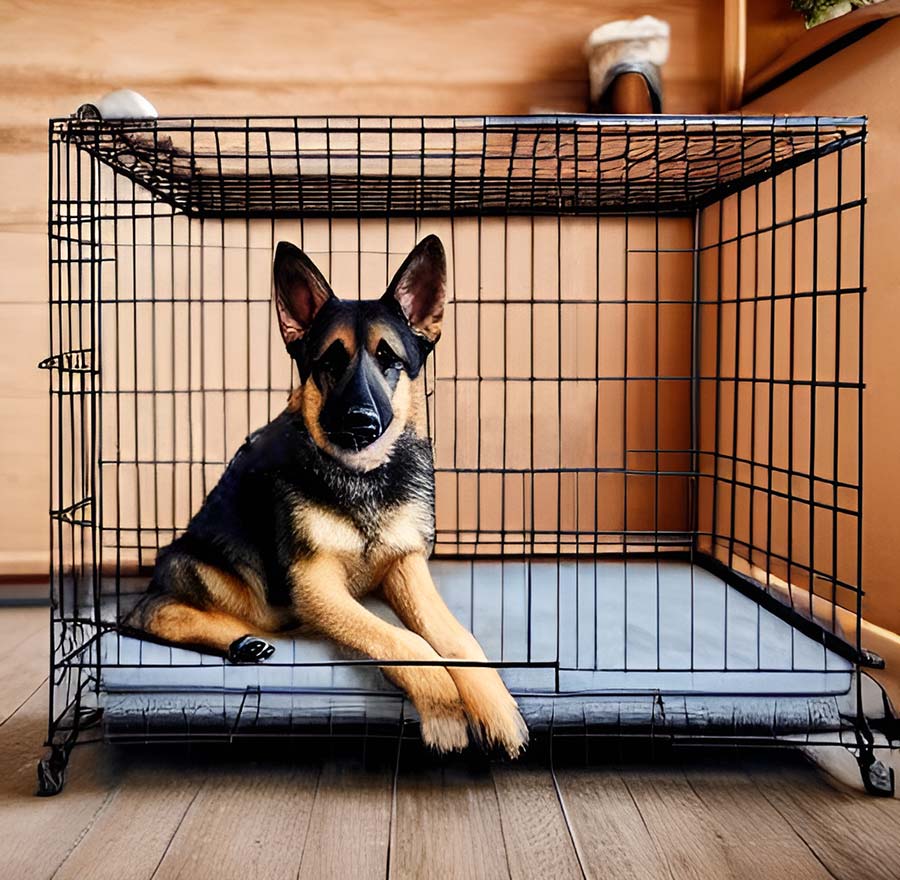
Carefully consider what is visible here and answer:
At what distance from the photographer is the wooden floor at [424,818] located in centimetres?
131

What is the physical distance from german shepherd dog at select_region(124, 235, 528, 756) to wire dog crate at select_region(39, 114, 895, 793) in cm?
10

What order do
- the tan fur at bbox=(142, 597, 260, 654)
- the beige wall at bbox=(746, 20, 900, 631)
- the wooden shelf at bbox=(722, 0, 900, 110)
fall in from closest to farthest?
the tan fur at bbox=(142, 597, 260, 654)
the beige wall at bbox=(746, 20, 900, 631)
the wooden shelf at bbox=(722, 0, 900, 110)

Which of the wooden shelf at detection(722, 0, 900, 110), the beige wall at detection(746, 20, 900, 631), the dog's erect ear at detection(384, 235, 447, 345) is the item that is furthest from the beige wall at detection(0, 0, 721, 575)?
the dog's erect ear at detection(384, 235, 447, 345)

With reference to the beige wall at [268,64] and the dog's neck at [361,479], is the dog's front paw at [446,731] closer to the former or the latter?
the dog's neck at [361,479]

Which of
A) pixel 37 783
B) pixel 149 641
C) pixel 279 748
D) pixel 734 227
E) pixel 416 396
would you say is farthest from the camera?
pixel 734 227

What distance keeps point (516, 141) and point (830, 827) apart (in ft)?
3.82

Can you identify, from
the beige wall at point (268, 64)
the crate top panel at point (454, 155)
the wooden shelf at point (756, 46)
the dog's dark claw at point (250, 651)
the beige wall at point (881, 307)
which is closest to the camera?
the crate top panel at point (454, 155)

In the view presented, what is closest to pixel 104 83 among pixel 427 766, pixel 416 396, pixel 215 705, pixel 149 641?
pixel 416 396

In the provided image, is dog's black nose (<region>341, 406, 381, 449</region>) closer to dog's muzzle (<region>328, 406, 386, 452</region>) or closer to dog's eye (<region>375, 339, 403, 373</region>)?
dog's muzzle (<region>328, 406, 386, 452</region>)

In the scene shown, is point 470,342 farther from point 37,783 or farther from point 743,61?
point 37,783

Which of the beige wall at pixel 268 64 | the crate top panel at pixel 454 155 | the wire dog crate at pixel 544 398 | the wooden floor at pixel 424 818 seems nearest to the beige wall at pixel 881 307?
the wire dog crate at pixel 544 398

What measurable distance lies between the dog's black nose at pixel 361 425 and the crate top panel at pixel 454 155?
433 mm

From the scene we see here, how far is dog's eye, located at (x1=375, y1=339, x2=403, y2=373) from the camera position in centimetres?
189

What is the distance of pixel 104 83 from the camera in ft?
9.14
